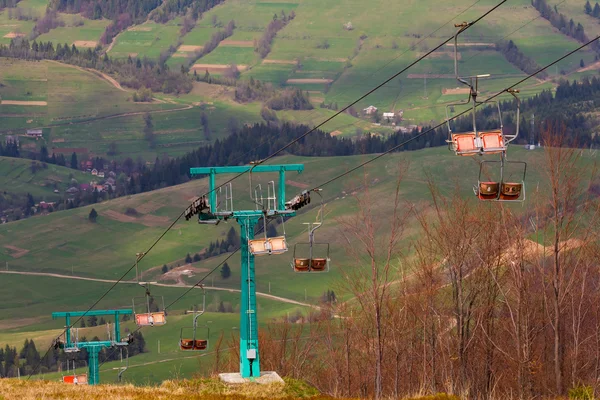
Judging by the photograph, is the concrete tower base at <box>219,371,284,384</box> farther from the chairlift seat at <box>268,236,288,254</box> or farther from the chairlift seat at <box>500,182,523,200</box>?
the chairlift seat at <box>500,182,523,200</box>

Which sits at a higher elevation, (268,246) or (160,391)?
(268,246)

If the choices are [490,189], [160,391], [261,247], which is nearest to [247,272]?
[261,247]

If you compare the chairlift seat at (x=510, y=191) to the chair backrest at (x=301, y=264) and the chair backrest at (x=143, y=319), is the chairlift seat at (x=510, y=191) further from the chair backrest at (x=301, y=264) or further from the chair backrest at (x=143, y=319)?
the chair backrest at (x=143, y=319)

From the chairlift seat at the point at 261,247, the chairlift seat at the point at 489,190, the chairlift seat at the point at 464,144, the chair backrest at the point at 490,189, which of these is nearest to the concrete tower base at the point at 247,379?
the chairlift seat at the point at 261,247

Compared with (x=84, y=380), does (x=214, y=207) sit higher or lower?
higher

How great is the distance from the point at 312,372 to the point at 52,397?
94.8 meters

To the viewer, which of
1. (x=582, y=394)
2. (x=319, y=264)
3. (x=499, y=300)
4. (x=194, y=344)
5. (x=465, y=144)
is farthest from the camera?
(x=499, y=300)

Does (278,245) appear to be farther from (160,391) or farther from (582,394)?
(582,394)

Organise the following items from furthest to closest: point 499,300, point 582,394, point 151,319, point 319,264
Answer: point 499,300 < point 151,319 < point 319,264 < point 582,394

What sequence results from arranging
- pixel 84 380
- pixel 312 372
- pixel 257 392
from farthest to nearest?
pixel 312 372, pixel 84 380, pixel 257 392

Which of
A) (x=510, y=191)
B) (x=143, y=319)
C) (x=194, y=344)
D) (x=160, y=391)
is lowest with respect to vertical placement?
(x=194, y=344)

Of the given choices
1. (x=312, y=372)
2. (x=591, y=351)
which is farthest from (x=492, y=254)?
(x=312, y=372)

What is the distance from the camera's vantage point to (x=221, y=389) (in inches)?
2210

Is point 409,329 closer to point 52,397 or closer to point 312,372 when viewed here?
point 312,372
